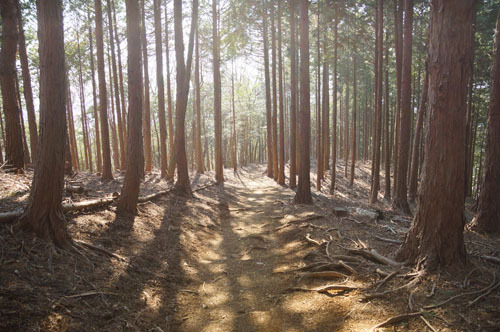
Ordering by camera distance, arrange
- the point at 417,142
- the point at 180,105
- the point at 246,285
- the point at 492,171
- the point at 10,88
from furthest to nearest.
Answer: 1. the point at 417,142
2. the point at 180,105
3. the point at 10,88
4. the point at 492,171
5. the point at 246,285

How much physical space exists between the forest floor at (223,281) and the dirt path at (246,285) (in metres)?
0.02

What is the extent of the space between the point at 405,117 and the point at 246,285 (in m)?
8.65

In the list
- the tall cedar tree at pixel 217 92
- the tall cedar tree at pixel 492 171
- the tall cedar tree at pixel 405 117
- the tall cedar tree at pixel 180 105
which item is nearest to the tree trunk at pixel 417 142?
the tall cedar tree at pixel 405 117

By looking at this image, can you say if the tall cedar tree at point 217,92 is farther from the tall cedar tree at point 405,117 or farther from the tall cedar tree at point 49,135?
the tall cedar tree at point 49,135

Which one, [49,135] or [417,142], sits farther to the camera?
[417,142]

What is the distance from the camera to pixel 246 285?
5.03 metres

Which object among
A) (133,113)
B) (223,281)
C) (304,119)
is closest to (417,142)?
(304,119)

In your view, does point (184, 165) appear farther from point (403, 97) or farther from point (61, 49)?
point (403, 97)

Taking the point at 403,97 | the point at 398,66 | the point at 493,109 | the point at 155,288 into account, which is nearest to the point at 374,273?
the point at 155,288

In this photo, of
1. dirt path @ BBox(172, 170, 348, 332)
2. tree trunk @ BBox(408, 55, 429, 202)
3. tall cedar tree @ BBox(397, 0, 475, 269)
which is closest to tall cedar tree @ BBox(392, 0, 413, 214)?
tree trunk @ BBox(408, 55, 429, 202)

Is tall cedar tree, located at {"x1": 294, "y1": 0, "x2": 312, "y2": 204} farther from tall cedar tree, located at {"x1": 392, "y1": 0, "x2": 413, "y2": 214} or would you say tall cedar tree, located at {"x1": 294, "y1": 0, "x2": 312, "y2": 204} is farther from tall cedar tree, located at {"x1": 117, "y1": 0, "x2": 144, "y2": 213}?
tall cedar tree, located at {"x1": 117, "y1": 0, "x2": 144, "y2": 213}

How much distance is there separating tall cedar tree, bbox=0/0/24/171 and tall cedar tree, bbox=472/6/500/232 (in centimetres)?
1266

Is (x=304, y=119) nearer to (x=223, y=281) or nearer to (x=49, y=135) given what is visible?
(x=223, y=281)

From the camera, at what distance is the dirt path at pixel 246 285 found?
12.4 ft
